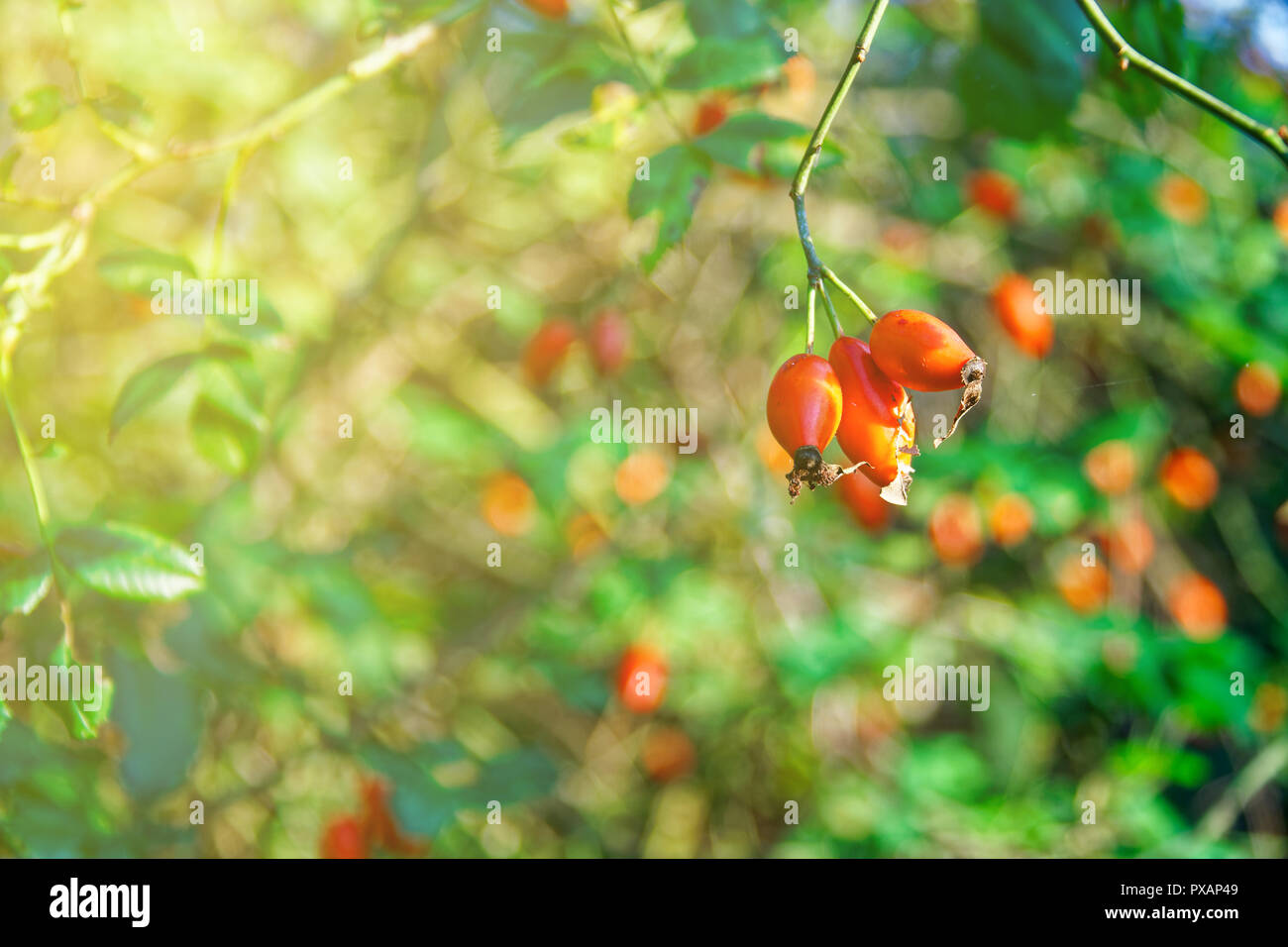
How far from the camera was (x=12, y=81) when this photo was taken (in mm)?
2031

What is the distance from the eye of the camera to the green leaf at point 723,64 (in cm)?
104

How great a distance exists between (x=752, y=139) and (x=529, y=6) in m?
0.49

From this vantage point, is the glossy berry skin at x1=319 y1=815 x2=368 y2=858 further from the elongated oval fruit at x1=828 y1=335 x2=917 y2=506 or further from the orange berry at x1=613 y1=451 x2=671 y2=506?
the elongated oval fruit at x1=828 y1=335 x2=917 y2=506

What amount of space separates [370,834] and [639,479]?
3.11ft

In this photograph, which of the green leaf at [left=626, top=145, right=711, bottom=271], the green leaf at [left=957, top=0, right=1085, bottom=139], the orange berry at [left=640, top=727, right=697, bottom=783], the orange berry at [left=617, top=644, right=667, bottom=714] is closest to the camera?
the green leaf at [left=626, top=145, right=711, bottom=271]

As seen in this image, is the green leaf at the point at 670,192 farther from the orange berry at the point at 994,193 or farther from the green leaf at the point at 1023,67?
the orange berry at the point at 994,193

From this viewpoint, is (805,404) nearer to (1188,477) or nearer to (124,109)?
(124,109)

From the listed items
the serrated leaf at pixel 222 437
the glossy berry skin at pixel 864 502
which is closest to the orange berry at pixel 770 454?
the glossy berry skin at pixel 864 502

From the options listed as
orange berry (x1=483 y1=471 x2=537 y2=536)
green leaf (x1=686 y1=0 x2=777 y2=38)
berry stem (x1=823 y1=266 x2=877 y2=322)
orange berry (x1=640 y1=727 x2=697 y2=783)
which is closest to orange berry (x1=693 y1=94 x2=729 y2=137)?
green leaf (x1=686 y1=0 x2=777 y2=38)

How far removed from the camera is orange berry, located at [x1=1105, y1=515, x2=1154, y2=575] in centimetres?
229

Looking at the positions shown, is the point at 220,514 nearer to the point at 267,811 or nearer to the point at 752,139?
the point at 267,811

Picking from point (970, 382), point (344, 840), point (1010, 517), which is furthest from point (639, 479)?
point (970, 382)

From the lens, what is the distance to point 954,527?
2.18m

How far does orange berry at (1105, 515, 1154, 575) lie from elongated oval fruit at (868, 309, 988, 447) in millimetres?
1816
